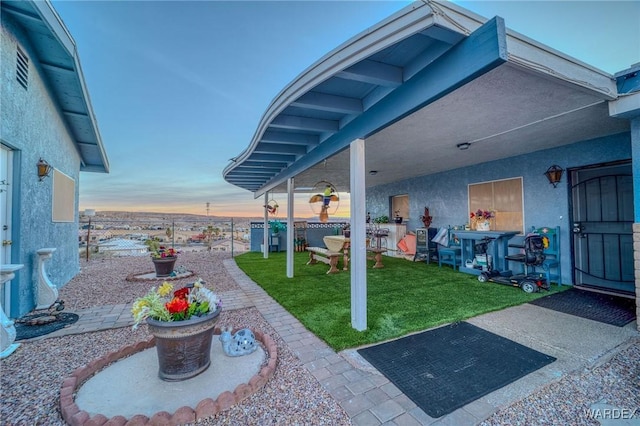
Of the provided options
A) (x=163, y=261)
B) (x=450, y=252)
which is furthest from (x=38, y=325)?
(x=450, y=252)

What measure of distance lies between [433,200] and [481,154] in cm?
252

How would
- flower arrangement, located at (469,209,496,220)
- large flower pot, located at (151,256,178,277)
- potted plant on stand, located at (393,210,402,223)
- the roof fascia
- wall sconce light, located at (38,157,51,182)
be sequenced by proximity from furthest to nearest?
1. potted plant on stand, located at (393,210,402,223)
2. flower arrangement, located at (469,209,496,220)
3. large flower pot, located at (151,256,178,277)
4. wall sconce light, located at (38,157,51,182)
5. the roof fascia

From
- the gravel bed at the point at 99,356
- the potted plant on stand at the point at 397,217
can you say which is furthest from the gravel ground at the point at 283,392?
the potted plant on stand at the point at 397,217

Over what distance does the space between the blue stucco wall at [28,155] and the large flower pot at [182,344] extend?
3199mm

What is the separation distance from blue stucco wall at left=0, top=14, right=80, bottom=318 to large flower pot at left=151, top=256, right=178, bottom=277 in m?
1.68

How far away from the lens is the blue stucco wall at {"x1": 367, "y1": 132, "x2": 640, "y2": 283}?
4.64 meters

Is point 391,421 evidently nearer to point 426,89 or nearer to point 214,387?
point 214,387

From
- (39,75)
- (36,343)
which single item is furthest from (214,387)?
(39,75)

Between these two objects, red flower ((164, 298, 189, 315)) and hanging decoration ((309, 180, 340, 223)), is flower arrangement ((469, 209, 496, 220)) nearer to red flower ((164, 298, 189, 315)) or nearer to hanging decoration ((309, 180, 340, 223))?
hanging decoration ((309, 180, 340, 223))

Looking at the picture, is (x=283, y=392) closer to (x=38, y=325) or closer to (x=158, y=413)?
(x=158, y=413)

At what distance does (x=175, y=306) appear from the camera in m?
2.12

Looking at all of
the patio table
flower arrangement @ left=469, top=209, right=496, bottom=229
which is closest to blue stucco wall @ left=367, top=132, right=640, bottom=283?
flower arrangement @ left=469, top=209, right=496, bottom=229

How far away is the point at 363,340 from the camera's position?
283 centimetres

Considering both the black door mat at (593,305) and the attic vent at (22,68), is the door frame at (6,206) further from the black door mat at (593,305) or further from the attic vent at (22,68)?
the black door mat at (593,305)
